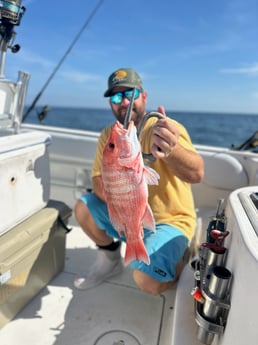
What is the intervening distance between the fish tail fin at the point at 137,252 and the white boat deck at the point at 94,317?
0.57m

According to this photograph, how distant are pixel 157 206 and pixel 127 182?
30.4 inches

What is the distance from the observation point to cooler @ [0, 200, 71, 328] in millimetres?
1491

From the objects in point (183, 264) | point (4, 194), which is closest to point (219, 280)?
point (183, 264)

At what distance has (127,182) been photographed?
3.69 feet

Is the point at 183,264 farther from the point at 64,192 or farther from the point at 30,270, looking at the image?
the point at 64,192

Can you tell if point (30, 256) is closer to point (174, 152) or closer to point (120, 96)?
point (174, 152)

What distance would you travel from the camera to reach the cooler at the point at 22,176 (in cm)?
150

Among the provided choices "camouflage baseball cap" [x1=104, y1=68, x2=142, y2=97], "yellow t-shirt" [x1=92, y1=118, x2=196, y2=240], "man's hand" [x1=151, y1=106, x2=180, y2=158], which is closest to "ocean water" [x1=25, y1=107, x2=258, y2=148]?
"camouflage baseball cap" [x1=104, y1=68, x2=142, y2=97]

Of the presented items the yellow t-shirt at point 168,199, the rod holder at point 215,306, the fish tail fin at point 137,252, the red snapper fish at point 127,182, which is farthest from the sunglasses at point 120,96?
the rod holder at point 215,306

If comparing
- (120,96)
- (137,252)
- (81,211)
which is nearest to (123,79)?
(120,96)

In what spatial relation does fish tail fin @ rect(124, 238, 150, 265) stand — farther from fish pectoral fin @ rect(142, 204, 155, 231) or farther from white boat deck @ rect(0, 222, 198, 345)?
white boat deck @ rect(0, 222, 198, 345)

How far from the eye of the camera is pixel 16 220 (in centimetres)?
162

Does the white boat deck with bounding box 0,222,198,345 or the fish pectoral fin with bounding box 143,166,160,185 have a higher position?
the fish pectoral fin with bounding box 143,166,160,185

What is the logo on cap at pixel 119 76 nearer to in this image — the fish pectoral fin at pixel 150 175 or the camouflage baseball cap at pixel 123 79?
the camouflage baseball cap at pixel 123 79
